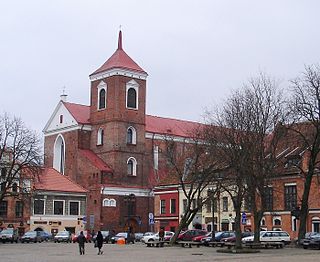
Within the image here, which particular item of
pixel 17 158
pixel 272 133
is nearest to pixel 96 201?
pixel 17 158

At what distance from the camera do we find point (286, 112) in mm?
46562

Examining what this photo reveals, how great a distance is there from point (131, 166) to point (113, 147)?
4501 millimetres

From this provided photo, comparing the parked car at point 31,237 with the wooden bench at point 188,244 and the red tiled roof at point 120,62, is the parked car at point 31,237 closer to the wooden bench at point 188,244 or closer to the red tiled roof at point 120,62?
the wooden bench at point 188,244

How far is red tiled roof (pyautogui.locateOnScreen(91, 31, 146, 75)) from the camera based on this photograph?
89250mm

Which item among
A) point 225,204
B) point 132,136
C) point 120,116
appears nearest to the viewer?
point 225,204

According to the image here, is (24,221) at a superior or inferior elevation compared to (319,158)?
inferior

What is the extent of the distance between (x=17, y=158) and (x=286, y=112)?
28216 millimetres

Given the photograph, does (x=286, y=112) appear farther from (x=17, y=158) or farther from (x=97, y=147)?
(x=97, y=147)

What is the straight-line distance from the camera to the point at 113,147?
8794 cm

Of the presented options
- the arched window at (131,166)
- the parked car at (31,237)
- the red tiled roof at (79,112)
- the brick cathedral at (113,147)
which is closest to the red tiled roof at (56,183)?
the brick cathedral at (113,147)

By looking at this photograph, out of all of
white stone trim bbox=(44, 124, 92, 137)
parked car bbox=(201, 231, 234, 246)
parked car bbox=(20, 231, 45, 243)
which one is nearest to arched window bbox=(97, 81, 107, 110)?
white stone trim bbox=(44, 124, 92, 137)

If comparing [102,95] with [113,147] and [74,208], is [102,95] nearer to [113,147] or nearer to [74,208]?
[113,147]

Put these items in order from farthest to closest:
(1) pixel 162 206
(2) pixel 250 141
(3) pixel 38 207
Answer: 1. (3) pixel 38 207
2. (1) pixel 162 206
3. (2) pixel 250 141

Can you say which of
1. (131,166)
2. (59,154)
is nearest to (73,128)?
(59,154)
